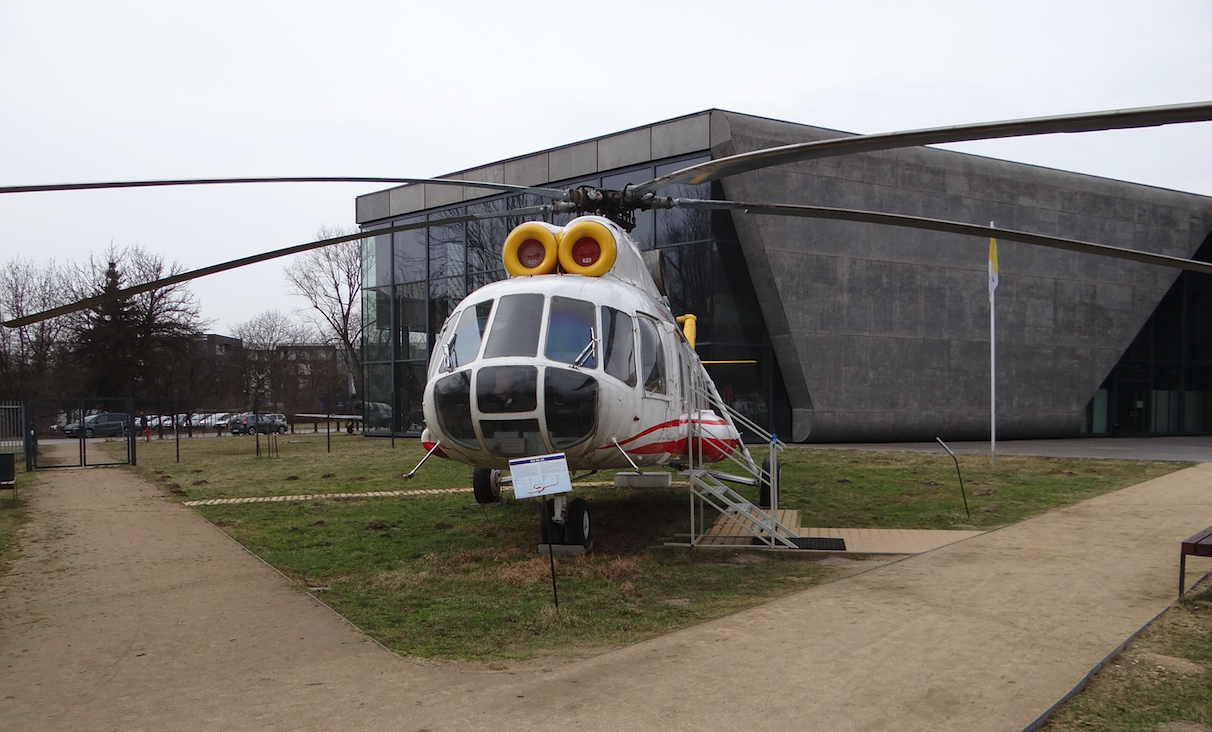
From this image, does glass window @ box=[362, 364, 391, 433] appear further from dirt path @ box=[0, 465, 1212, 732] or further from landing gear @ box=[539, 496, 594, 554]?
landing gear @ box=[539, 496, 594, 554]

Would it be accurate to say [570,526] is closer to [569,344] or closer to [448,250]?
[569,344]

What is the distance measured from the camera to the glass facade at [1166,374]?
30812 millimetres

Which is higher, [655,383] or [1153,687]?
[655,383]

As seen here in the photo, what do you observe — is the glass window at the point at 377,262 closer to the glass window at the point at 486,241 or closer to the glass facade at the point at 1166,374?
the glass window at the point at 486,241

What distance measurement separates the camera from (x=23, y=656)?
5.91 m

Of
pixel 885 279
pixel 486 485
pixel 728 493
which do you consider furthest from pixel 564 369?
pixel 885 279

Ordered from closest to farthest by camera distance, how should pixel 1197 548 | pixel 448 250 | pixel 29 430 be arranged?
pixel 1197 548
pixel 29 430
pixel 448 250

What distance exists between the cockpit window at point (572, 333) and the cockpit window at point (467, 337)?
28.4 inches

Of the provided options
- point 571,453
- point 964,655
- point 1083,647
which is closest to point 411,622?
→ point 571,453

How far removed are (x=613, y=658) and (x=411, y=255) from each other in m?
28.1

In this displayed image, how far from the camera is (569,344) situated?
837 centimetres

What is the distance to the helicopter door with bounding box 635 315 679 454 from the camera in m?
9.31

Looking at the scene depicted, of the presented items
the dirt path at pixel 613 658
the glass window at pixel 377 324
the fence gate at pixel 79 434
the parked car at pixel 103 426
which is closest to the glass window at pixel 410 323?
the glass window at pixel 377 324

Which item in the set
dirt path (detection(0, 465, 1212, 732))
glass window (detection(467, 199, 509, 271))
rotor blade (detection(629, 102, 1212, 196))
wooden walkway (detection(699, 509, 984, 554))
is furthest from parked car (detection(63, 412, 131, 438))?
rotor blade (detection(629, 102, 1212, 196))
